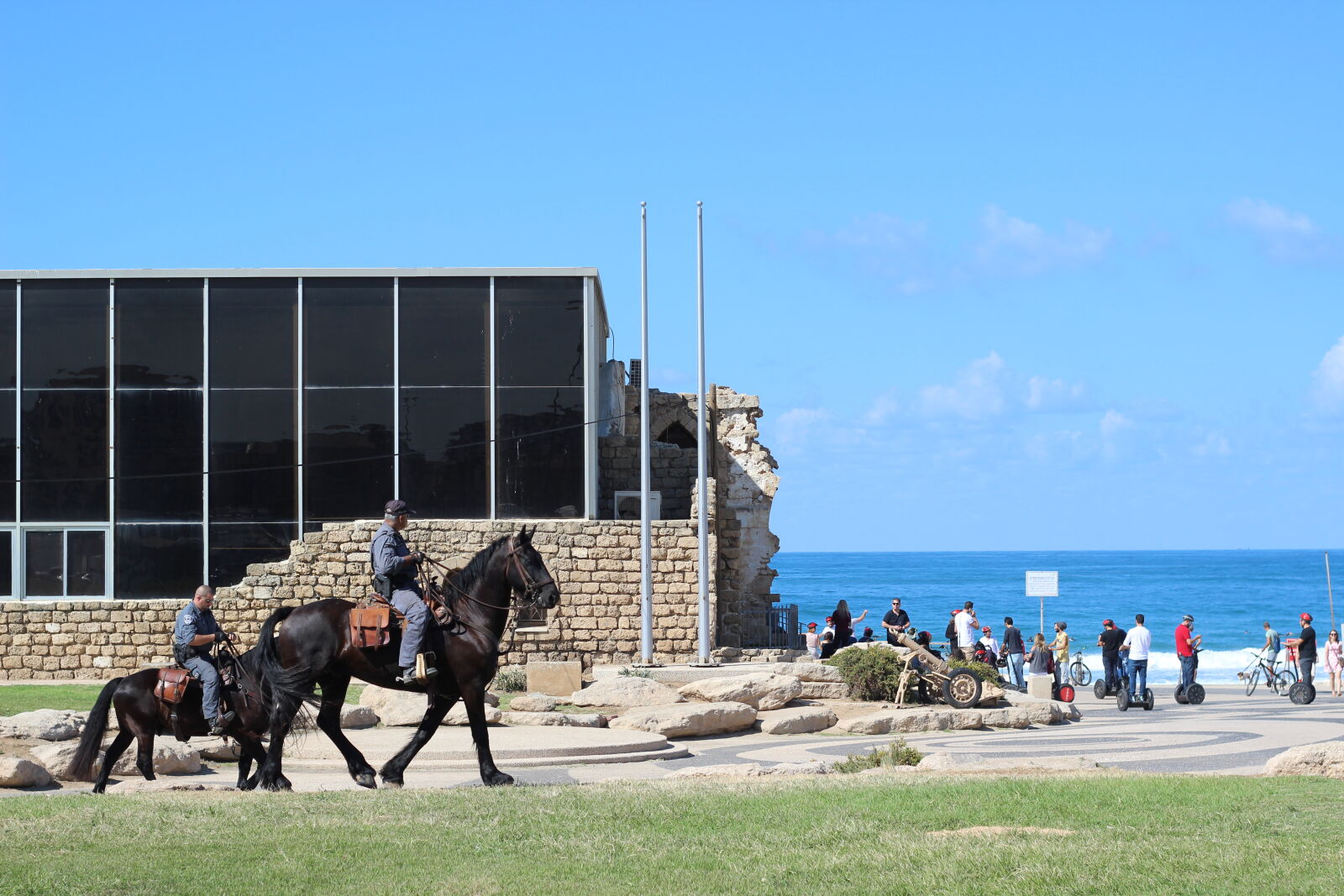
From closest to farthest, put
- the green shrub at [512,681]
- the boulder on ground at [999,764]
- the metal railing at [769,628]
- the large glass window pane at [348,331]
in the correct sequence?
1. the boulder on ground at [999,764]
2. the green shrub at [512,681]
3. the large glass window pane at [348,331]
4. the metal railing at [769,628]

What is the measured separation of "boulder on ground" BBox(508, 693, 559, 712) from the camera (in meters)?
20.4

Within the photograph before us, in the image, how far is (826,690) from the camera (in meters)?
23.5

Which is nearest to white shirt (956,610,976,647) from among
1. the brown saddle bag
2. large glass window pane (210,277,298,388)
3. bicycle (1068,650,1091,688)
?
bicycle (1068,650,1091,688)

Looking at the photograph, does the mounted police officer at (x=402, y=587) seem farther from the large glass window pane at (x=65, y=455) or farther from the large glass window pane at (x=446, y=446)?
the large glass window pane at (x=65, y=455)

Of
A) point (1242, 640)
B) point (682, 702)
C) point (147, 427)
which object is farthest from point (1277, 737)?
point (1242, 640)

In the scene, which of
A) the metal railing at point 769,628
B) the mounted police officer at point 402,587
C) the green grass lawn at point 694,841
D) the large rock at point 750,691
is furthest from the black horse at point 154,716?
the metal railing at point 769,628

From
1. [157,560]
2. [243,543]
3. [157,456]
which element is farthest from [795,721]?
[157,456]

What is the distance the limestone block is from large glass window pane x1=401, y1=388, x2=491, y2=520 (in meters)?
6.70

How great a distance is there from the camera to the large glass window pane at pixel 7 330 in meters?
29.8

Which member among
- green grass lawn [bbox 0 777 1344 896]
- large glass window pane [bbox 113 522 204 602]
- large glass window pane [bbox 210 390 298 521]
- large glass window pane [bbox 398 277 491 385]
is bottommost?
green grass lawn [bbox 0 777 1344 896]

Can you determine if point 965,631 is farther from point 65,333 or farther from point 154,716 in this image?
point 65,333

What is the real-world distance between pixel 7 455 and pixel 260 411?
549 cm

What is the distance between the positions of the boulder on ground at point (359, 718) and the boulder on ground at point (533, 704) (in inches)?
87.9

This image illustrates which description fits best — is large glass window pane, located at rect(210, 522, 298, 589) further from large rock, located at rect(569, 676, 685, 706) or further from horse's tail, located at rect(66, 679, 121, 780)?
horse's tail, located at rect(66, 679, 121, 780)
